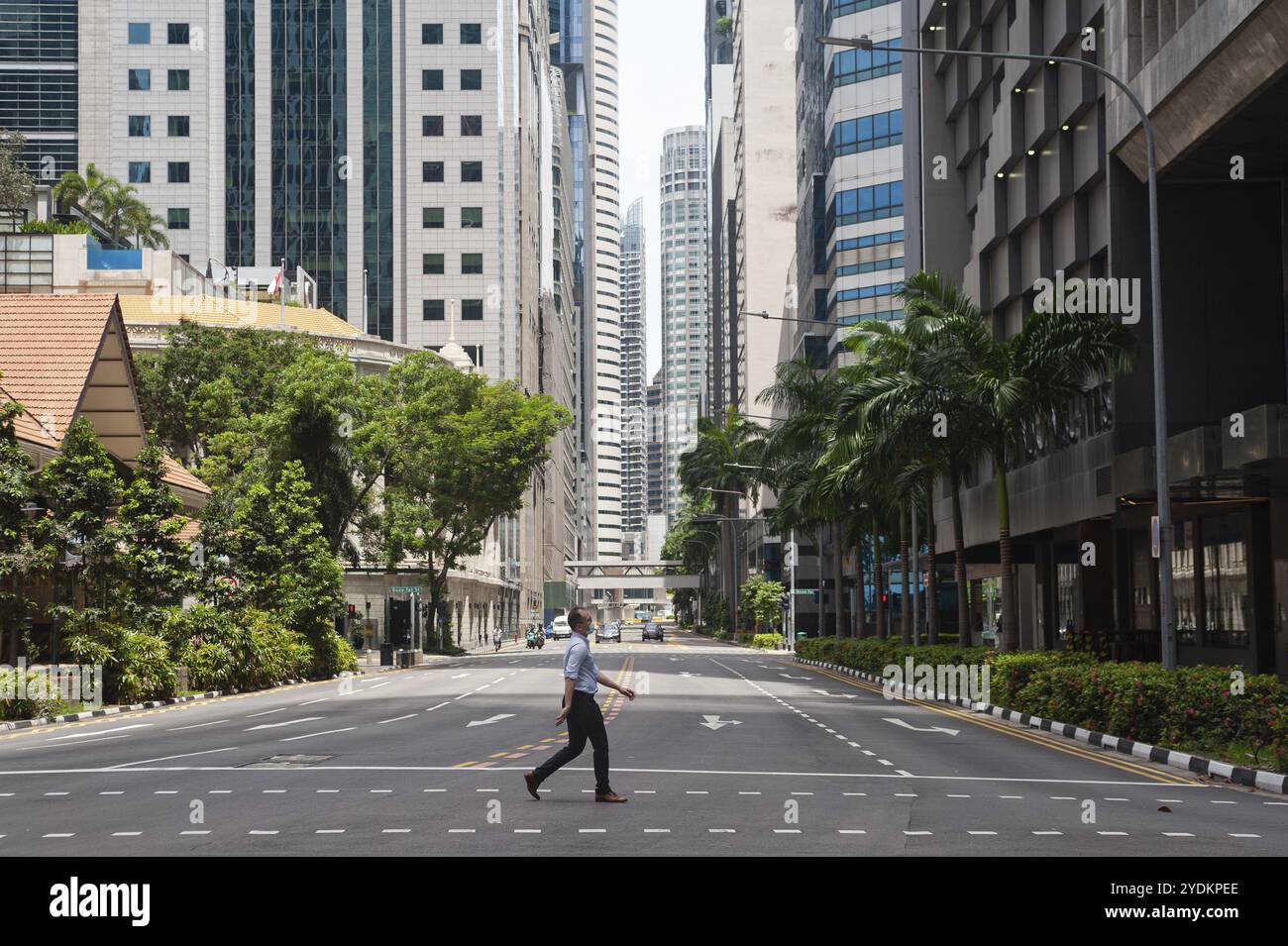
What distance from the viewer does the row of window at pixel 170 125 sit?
→ 11144 cm

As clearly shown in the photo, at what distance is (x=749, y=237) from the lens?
132 meters

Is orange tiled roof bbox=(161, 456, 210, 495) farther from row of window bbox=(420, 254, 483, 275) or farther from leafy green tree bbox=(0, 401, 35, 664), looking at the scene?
row of window bbox=(420, 254, 483, 275)

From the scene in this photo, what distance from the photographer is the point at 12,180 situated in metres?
81.7

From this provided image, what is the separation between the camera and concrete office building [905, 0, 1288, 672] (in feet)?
86.6

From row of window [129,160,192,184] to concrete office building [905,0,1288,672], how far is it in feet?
264

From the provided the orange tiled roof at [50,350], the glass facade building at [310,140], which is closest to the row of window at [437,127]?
the glass facade building at [310,140]

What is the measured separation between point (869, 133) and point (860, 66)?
4.11 meters

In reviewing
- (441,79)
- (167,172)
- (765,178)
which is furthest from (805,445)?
(765,178)

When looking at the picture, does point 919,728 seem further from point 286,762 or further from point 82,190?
point 82,190

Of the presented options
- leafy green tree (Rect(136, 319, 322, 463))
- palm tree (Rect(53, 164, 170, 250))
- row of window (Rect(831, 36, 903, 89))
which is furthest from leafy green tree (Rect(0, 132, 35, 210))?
row of window (Rect(831, 36, 903, 89))

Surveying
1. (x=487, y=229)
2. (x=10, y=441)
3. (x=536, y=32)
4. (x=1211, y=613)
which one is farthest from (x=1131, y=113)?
(x=536, y=32)

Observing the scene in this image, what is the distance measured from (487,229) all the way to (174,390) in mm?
50085

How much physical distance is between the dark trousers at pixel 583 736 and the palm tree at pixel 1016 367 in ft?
65.2
